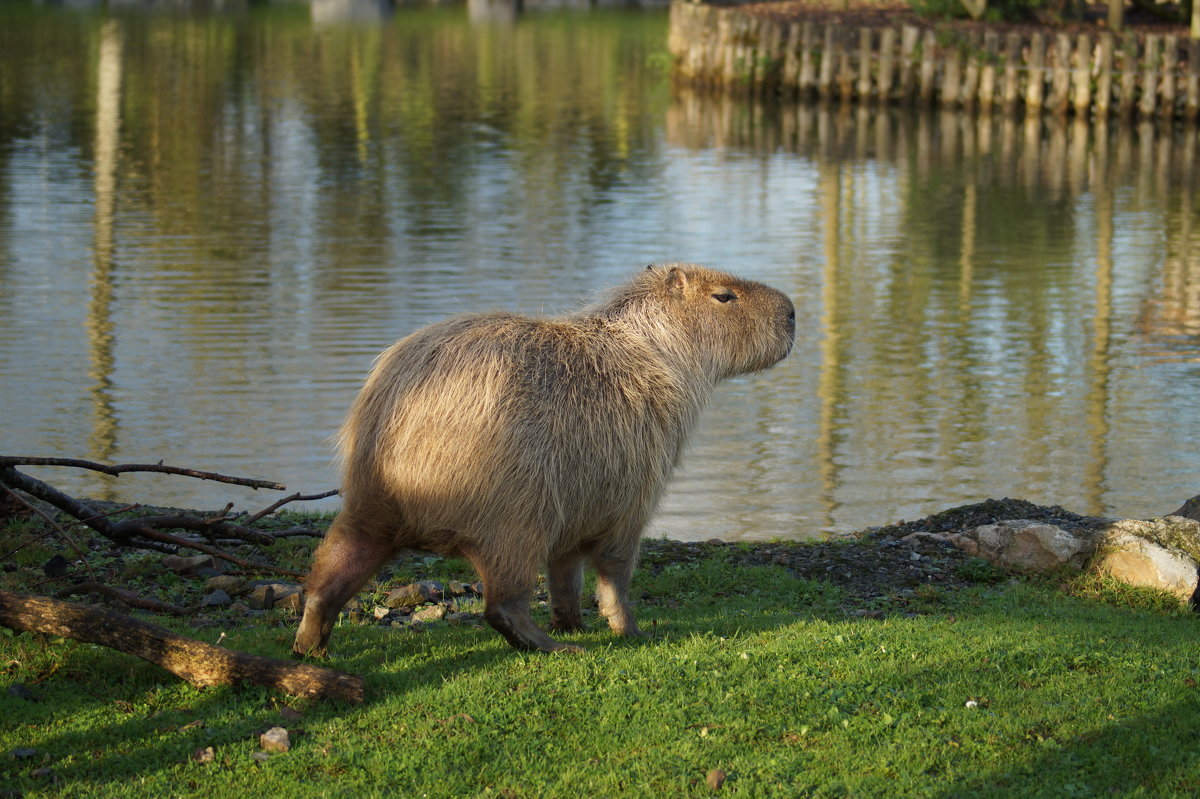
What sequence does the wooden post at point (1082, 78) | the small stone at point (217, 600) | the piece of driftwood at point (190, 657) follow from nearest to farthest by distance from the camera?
1. the piece of driftwood at point (190, 657)
2. the small stone at point (217, 600)
3. the wooden post at point (1082, 78)

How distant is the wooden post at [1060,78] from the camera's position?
28.6m

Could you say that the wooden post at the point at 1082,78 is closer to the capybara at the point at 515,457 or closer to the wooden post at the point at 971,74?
the wooden post at the point at 971,74

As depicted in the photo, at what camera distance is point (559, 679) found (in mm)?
5656

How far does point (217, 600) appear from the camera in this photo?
7.22m

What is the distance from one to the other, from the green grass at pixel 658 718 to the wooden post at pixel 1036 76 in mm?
24294

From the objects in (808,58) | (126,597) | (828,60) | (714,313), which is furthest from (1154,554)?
(808,58)

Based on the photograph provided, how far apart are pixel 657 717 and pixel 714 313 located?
218cm

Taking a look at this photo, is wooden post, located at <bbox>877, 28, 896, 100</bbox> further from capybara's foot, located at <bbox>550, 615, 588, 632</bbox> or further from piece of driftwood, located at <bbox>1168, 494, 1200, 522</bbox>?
capybara's foot, located at <bbox>550, 615, 588, 632</bbox>

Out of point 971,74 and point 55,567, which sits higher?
point 971,74

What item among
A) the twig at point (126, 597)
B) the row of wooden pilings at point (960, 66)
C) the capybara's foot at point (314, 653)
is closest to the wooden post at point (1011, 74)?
the row of wooden pilings at point (960, 66)

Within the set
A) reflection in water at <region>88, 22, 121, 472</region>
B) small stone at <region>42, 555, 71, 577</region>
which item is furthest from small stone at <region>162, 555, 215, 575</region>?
reflection in water at <region>88, 22, 121, 472</region>

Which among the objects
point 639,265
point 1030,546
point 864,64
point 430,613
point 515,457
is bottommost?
point 430,613

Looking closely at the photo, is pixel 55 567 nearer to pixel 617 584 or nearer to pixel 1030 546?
pixel 617 584

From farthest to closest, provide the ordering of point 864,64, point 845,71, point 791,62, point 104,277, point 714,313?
point 791,62 → point 845,71 → point 864,64 → point 104,277 → point 714,313
